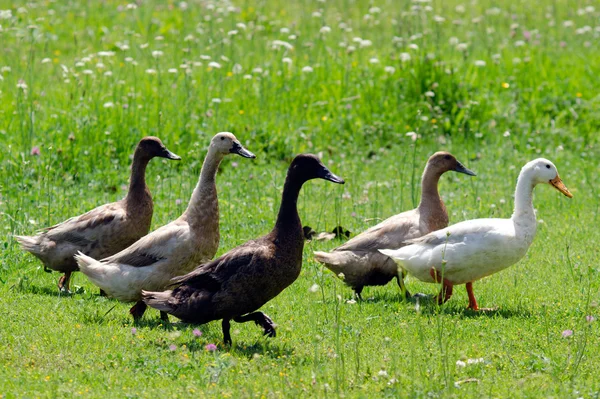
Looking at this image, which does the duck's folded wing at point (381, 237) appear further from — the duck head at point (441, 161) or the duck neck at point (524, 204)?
the duck neck at point (524, 204)

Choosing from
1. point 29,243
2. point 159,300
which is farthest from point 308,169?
point 29,243

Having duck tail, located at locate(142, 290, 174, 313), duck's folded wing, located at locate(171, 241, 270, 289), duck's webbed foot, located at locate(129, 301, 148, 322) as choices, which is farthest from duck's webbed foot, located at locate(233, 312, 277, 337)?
duck's webbed foot, located at locate(129, 301, 148, 322)

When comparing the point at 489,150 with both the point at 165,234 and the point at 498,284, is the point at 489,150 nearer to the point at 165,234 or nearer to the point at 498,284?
the point at 498,284

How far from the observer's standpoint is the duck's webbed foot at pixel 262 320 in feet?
23.9

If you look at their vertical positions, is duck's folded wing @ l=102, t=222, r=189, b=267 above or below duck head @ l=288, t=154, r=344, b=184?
below

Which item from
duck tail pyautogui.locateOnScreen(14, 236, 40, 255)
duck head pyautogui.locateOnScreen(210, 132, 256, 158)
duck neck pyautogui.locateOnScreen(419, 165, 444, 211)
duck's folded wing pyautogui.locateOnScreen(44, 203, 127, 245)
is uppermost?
duck head pyautogui.locateOnScreen(210, 132, 256, 158)

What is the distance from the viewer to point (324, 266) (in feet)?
29.5

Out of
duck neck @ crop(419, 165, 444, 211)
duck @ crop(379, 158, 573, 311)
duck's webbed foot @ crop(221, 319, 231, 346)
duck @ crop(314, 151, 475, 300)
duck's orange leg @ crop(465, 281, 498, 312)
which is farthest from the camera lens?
duck neck @ crop(419, 165, 444, 211)

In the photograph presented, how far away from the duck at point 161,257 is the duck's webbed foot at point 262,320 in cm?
80

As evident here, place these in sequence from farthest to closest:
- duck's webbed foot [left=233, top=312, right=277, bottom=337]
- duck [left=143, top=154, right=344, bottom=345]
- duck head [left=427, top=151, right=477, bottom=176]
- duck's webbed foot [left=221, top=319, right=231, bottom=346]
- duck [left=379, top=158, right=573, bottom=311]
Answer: duck head [left=427, top=151, right=477, bottom=176]
duck [left=379, top=158, right=573, bottom=311]
duck's webbed foot [left=233, top=312, right=277, bottom=337]
duck's webbed foot [left=221, top=319, right=231, bottom=346]
duck [left=143, top=154, right=344, bottom=345]

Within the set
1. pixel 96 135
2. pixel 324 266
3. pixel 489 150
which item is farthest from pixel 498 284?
pixel 96 135

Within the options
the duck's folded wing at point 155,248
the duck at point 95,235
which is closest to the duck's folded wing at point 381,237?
the duck's folded wing at point 155,248

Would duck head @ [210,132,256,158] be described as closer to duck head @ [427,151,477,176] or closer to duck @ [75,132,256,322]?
duck @ [75,132,256,322]

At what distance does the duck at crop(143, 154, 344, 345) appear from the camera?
7012mm
